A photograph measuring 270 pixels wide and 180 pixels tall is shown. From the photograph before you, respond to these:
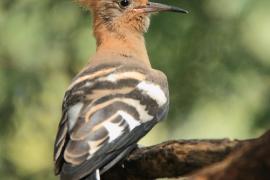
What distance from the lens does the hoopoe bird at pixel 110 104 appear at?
4582mm

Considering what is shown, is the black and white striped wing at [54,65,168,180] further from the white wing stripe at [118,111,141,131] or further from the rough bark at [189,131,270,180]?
the rough bark at [189,131,270,180]

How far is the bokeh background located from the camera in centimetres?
742

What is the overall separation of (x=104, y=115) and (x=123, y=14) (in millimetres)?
1840

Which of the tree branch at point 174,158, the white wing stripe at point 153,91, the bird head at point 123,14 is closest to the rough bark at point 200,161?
the tree branch at point 174,158

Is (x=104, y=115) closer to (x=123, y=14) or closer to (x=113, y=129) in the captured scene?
(x=113, y=129)

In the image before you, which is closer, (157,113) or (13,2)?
(157,113)

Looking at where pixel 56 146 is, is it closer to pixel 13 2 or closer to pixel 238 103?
pixel 238 103

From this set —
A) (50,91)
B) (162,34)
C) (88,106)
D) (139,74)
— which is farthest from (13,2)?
(88,106)

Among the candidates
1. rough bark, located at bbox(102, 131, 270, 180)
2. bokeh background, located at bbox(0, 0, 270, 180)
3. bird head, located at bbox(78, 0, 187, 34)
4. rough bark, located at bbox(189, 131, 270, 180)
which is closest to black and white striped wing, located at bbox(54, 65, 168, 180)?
rough bark, located at bbox(102, 131, 270, 180)

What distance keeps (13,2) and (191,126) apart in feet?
6.34

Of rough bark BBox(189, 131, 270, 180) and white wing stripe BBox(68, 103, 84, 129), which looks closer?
rough bark BBox(189, 131, 270, 180)

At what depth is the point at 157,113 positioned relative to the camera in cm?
531

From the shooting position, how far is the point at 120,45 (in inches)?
245

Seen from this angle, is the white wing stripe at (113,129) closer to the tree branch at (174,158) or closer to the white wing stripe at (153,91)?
the tree branch at (174,158)
